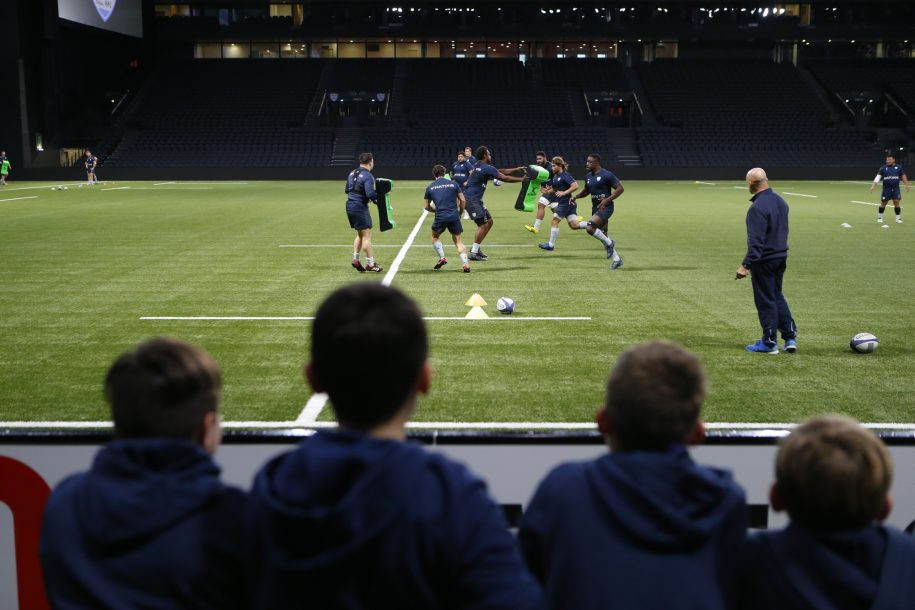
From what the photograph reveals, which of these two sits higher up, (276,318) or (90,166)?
(90,166)

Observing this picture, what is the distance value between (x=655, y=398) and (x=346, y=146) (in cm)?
6196

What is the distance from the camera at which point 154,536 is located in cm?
239

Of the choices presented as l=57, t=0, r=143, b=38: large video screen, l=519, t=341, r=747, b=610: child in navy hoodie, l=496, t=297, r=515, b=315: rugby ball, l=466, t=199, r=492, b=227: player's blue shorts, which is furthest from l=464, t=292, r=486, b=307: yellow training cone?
l=57, t=0, r=143, b=38: large video screen

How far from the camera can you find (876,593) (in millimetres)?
2475

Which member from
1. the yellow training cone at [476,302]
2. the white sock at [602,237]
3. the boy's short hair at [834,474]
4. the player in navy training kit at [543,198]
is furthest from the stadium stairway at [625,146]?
the boy's short hair at [834,474]

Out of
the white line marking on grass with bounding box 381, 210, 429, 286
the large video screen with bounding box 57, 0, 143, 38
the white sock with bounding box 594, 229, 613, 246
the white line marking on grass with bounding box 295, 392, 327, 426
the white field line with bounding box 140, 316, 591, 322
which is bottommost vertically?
the white line marking on grass with bounding box 295, 392, 327, 426

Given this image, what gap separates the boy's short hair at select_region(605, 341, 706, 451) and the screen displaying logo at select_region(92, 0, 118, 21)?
57.1m

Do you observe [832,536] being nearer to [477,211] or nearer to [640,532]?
[640,532]

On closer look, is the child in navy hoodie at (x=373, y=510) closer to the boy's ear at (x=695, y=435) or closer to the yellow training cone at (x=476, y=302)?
the boy's ear at (x=695, y=435)

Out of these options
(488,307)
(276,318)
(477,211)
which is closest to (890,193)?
(477,211)

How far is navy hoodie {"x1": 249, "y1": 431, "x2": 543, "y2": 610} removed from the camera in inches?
84.4

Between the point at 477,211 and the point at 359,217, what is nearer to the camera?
the point at 359,217

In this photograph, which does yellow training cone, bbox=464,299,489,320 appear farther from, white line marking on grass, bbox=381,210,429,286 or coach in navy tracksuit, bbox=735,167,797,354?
coach in navy tracksuit, bbox=735,167,797,354

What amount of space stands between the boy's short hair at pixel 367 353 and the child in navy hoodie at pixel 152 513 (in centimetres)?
40
